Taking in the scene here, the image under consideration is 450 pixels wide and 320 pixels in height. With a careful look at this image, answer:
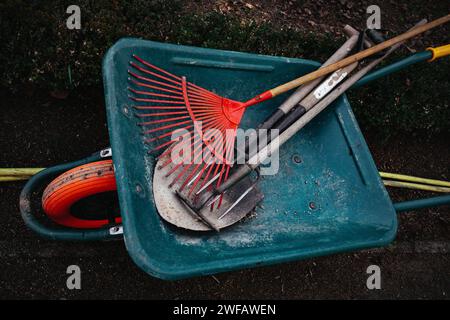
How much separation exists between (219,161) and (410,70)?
1.93m

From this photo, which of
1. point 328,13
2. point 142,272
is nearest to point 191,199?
point 142,272

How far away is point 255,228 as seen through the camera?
2445mm

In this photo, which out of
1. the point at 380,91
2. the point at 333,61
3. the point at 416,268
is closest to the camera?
the point at 333,61

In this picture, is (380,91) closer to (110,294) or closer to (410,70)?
(410,70)

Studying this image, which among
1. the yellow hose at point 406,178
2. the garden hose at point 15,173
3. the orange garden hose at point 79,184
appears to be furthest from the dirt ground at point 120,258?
the orange garden hose at point 79,184

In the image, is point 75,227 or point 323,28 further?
point 323,28

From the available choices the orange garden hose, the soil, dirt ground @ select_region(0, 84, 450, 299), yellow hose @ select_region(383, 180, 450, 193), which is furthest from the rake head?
the soil

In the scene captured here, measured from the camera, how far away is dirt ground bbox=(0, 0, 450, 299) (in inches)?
107

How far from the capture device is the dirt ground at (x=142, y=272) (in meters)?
2.72

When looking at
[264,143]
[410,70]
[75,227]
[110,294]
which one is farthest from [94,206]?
[410,70]

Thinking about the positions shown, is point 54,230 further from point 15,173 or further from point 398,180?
point 398,180

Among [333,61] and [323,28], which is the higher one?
[323,28]

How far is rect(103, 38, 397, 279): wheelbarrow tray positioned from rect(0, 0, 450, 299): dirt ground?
65 cm

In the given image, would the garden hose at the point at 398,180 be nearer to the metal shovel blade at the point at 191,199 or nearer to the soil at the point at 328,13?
the metal shovel blade at the point at 191,199
